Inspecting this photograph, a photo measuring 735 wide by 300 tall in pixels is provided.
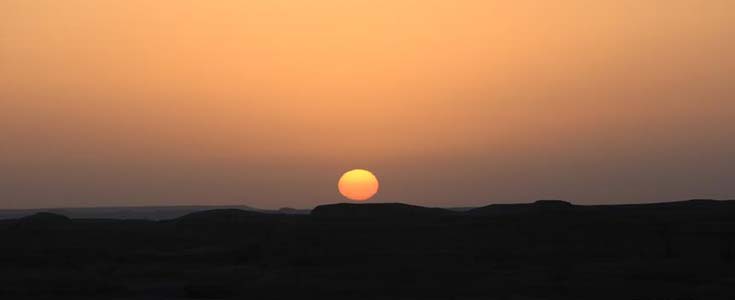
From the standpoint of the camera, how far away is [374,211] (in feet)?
236

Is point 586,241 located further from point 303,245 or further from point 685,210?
point 303,245

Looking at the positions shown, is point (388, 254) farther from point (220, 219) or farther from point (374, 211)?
point (220, 219)

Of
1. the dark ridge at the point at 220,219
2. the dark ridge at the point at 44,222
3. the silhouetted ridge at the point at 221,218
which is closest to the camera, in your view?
the dark ridge at the point at 44,222

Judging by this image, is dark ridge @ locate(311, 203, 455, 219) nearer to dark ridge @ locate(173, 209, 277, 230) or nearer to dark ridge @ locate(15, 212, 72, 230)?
dark ridge @ locate(173, 209, 277, 230)

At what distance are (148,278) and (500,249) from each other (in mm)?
19545

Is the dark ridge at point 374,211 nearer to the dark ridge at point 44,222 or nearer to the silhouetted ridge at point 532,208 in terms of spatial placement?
the silhouetted ridge at point 532,208

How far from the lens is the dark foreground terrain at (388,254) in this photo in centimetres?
4325

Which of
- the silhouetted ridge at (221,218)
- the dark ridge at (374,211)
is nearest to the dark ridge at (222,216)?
the silhouetted ridge at (221,218)

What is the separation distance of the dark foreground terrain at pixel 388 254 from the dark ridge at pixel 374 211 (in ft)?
0.47

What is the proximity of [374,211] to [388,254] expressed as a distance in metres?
15.2

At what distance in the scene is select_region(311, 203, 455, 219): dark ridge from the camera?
70.8m

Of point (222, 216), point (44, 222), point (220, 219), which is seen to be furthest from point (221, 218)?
point (44, 222)

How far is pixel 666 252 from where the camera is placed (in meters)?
54.8

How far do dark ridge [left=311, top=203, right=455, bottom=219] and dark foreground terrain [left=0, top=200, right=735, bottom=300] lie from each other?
0.14 metres
